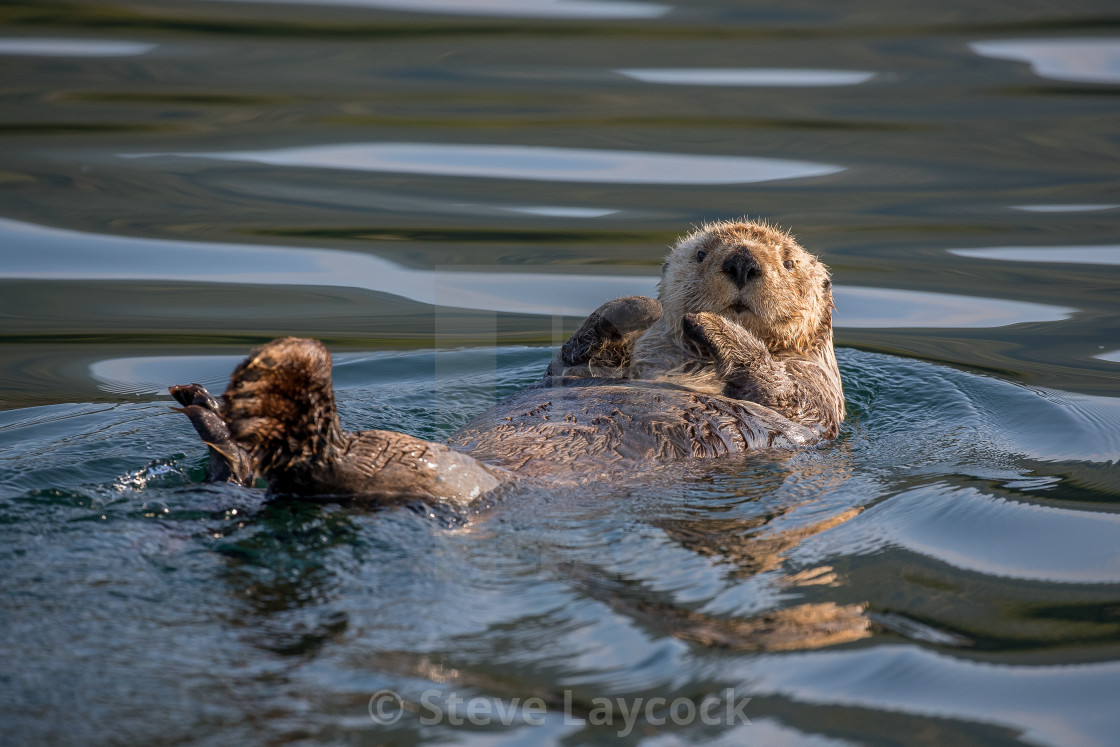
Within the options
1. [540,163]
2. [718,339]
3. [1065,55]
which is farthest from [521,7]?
[718,339]

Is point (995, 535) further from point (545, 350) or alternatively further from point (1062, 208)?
point (1062, 208)

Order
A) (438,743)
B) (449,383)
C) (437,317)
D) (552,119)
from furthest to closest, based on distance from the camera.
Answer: (552,119)
(437,317)
(449,383)
(438,743)

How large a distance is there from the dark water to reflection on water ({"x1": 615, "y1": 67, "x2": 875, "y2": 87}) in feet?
0.22

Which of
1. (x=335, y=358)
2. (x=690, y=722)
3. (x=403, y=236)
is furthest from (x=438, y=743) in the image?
(x=403, y=236)

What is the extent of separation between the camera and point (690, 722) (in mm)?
2428

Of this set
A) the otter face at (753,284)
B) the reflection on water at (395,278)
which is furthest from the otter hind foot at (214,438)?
the reflection on water at (395,278)

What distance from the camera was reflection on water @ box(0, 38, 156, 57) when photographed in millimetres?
9578

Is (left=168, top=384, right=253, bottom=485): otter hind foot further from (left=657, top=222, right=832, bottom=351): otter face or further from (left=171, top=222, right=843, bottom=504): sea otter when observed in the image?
(left=657, top=222, right=832, bottom=351): otter face

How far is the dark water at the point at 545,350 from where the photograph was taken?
8.42ft

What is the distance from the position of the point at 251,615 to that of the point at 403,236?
5.52m

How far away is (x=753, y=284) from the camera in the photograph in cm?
470

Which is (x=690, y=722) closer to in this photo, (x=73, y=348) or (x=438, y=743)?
(x=438, y=743)

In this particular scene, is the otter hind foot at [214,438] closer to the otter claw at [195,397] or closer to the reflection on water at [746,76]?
the otter claw at [195,397]

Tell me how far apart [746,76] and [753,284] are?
5924 millimetres
